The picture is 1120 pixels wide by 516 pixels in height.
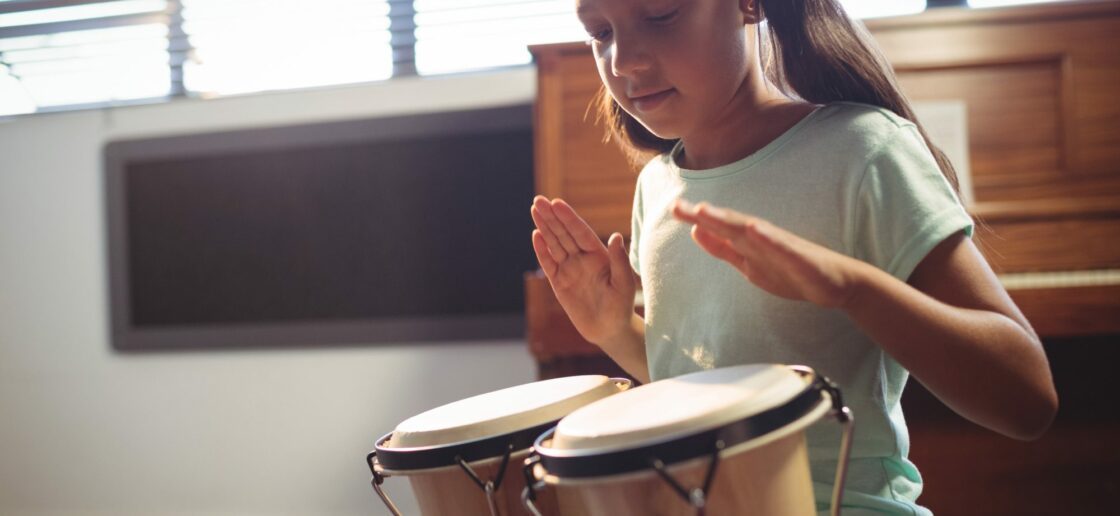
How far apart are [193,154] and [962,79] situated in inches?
85.2

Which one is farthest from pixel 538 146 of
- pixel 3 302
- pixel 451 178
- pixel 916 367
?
pixel 3 302

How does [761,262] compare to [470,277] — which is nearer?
[761,262]

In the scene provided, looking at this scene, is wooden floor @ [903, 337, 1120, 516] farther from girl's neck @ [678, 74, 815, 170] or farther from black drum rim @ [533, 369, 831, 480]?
black drum rim @ [533, 369, 831, 480]

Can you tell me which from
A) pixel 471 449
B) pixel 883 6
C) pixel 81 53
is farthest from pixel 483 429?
pixel 81 53

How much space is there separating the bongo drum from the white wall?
180 cm

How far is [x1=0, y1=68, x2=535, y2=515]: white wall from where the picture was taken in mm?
2844

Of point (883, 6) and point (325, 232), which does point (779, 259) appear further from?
point (325, 232)

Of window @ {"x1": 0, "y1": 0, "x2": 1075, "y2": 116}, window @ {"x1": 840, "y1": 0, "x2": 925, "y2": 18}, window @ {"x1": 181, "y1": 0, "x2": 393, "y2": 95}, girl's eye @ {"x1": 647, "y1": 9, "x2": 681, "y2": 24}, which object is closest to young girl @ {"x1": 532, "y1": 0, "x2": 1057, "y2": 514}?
girl's eye @ {"x1": 647, "y1": 9, "x2": 681, "y2": 24}

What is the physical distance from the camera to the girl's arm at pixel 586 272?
1075 millimetres

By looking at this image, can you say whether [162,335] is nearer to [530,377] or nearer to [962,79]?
[530,377]

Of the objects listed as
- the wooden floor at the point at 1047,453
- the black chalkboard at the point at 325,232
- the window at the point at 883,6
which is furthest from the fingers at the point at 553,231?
the window at the point at 883,6

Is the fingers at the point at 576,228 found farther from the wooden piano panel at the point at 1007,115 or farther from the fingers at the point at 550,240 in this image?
the wooden piano panel at the point at 1007,115

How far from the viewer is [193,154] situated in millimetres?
3008

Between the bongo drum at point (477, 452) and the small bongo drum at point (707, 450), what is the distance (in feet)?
0.36
